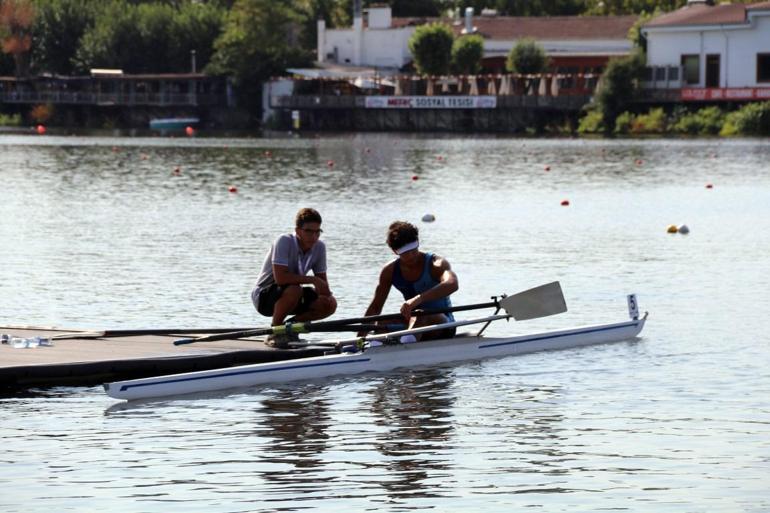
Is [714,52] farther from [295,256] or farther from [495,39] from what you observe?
[295,256]

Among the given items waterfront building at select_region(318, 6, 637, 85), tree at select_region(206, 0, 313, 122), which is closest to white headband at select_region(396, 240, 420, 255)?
waterfront building at select_region(318, 6, 637, 85)

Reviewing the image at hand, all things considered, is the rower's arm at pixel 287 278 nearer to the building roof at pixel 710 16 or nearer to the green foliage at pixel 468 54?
the building roof at pixel 710 16

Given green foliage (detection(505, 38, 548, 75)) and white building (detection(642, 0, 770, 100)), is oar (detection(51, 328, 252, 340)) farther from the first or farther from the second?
green foliage (detection(505, 38, 548, 75))

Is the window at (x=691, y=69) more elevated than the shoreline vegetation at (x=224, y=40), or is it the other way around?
the shoreline vegetation at (x=224, y=40)

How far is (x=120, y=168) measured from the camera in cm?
6600

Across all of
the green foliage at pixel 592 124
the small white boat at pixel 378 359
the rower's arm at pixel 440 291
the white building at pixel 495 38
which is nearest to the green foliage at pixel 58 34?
the white building at pixel 495 38

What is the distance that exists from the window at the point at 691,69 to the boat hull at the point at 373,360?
8752 cm

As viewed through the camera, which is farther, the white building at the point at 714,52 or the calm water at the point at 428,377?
the white building at the point at 714,52

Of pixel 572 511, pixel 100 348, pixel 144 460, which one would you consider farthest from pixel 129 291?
pixel 572 511

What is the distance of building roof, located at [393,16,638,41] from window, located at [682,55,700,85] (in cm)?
1571

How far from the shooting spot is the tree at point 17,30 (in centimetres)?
14412

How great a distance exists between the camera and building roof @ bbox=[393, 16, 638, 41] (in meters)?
→ 123

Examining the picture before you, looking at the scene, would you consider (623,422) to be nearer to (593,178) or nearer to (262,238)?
(262,238)

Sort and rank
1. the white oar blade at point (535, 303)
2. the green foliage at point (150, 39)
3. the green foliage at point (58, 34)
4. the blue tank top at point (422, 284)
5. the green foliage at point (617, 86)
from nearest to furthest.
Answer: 1. the blue tank top at point (422, 284)
2. the white oar blade at point (535, 303)
3. the green foliage at point (617, 86)
4. the green foliage at point (150, 39)
5. the green foliage at point (58, 34)
